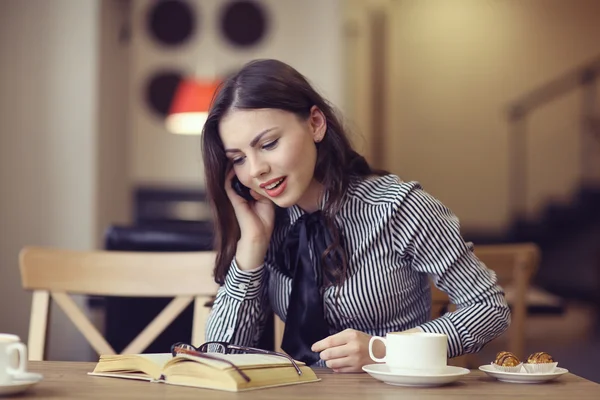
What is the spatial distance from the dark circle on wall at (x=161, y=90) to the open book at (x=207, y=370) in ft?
21.5

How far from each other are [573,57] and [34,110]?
649 centimetres

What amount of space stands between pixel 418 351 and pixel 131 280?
0.82 meters

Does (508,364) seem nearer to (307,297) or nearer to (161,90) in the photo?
(307,297)

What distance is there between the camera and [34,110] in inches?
197

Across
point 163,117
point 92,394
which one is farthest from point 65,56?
point 92,394

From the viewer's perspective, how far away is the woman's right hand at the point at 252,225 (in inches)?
68.1

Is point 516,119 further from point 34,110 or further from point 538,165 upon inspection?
point 34,110

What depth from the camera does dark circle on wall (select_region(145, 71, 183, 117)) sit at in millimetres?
7734

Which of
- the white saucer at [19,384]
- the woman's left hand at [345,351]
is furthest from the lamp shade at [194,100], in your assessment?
the white saucer at [19,384]

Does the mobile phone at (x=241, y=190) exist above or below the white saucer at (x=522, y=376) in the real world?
above

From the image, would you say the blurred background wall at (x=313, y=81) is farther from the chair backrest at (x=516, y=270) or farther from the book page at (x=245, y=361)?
the book page at (x=245, y=361)

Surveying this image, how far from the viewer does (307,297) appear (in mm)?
1658

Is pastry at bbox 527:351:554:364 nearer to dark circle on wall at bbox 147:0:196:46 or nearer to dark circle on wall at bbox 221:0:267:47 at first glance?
dark circle on wall at bbox 221:0:267:47

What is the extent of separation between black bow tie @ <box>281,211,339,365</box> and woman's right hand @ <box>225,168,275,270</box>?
0.08 metres
